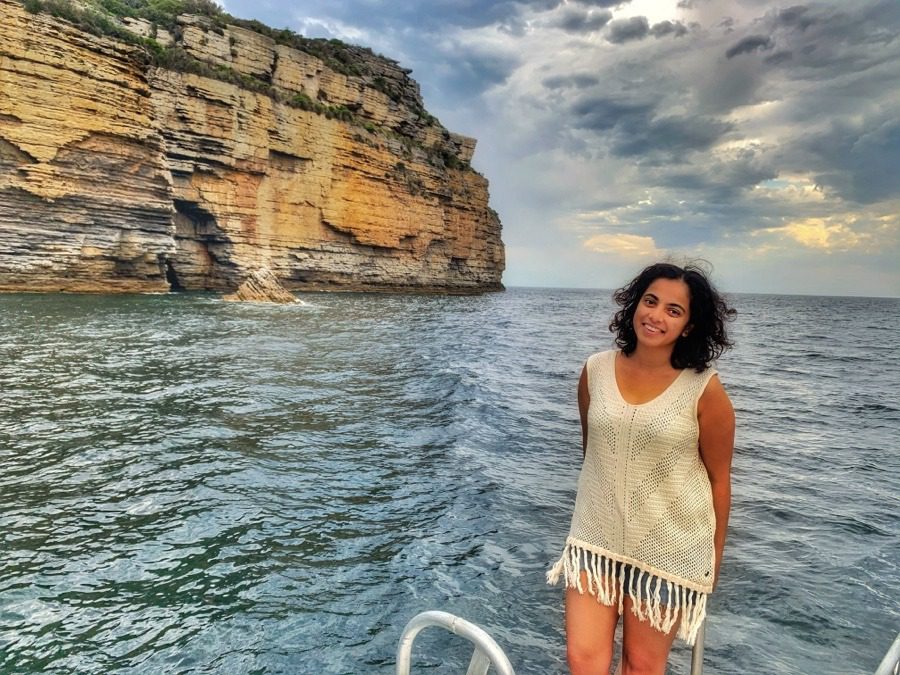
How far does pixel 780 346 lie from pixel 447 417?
77.9ft

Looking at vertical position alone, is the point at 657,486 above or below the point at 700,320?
below

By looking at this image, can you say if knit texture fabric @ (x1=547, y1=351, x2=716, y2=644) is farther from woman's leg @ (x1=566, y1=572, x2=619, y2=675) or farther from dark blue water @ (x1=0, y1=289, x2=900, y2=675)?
dark blue water @ (x1=0, y1=289, x2=900, y2=675)

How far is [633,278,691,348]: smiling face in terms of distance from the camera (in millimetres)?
2107

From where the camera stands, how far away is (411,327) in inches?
871

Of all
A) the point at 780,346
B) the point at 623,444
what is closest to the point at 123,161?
the point at 623,444

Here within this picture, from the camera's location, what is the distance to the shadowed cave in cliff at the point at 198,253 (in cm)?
3497

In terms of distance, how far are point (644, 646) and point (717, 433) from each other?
924mm

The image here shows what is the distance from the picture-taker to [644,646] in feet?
7.09

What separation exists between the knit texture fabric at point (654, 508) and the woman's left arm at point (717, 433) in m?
0.03

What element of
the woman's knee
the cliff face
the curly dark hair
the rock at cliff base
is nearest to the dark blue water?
the woman's knee

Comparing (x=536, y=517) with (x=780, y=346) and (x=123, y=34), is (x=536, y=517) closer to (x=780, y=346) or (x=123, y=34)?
(x=780, y=346)

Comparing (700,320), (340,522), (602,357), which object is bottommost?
(340,522)

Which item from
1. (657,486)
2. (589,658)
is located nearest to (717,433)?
(657,486)

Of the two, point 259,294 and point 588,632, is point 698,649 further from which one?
point 259,294
